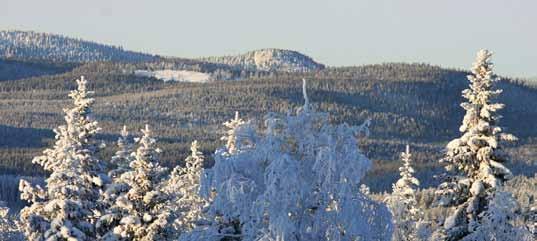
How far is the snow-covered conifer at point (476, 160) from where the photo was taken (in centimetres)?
2272

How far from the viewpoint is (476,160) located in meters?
23.1

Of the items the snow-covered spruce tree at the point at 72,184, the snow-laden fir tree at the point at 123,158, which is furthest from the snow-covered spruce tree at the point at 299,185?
the snow-laden fir tree at the point at 123,158

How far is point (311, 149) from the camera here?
16.0m

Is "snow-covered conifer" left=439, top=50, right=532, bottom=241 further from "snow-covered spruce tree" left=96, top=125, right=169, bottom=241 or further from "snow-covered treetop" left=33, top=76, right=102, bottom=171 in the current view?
"snow-covered treetop" left=33, top=76, right=102, bottom=171

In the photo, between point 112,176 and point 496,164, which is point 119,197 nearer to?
point 112,176

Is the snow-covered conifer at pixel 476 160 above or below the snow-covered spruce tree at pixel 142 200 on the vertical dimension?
above

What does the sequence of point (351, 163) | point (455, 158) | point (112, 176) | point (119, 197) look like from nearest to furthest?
point (351, 163) → point (455, 158) → point (119, 197) → point (112, 176)

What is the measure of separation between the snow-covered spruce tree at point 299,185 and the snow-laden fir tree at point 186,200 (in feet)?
2.89

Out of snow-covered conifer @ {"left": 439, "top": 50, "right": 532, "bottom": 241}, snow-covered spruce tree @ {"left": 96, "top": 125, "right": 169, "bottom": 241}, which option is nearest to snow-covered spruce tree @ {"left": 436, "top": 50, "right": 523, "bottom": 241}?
snow-covered conifer @ {"left": 439, "top": 50, "right": 532, "bottom": 241}

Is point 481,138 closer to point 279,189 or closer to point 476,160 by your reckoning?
point 476,160

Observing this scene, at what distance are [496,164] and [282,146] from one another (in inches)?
327

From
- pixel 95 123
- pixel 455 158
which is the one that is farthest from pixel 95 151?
pixel 455 158

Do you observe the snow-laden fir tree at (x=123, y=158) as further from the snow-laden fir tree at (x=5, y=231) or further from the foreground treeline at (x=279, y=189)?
the snow-laden fir tree at (x=5, y=231)

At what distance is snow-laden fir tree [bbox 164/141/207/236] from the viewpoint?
82.2 ft
